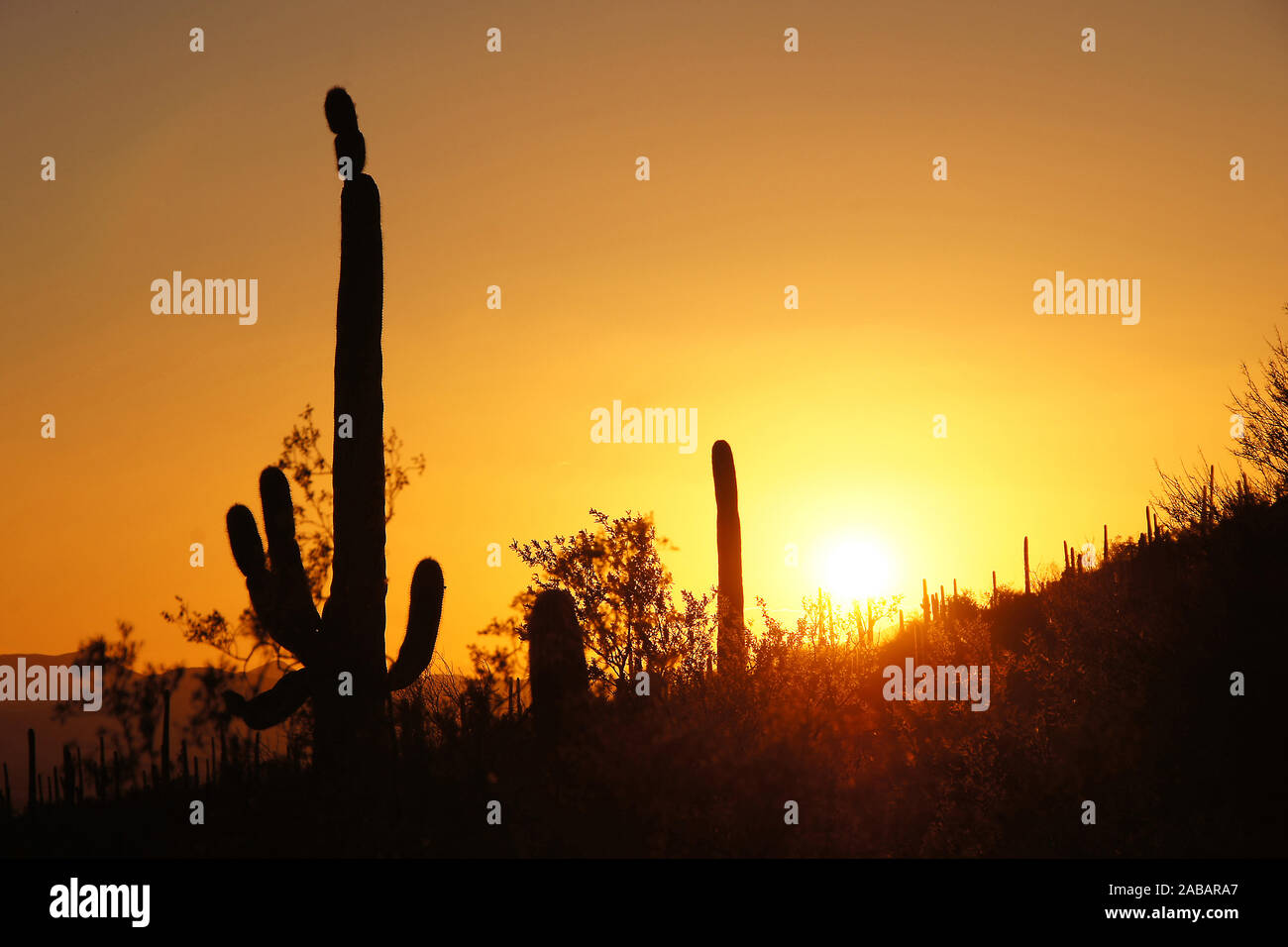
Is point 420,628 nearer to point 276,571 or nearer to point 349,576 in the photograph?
point 349,576

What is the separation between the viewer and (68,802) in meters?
18.0

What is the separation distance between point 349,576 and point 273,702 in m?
1.64

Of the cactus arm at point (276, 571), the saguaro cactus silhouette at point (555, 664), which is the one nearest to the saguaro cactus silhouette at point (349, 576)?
the cactus arm at point (276, 571)

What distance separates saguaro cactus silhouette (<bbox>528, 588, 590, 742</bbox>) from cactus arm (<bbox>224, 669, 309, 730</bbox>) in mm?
2936

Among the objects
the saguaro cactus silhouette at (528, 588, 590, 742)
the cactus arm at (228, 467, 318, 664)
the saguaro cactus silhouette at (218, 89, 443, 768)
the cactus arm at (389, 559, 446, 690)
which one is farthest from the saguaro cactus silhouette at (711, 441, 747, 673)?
the cactus arm at (228, 467, 318, 664)

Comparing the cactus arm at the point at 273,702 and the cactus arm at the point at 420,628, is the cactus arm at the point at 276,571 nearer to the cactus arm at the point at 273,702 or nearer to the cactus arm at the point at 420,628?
the cactus arm at the point at 273,702

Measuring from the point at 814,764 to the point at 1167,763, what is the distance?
4.32 m

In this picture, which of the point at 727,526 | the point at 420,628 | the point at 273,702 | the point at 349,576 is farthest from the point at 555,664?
the point at 727,526

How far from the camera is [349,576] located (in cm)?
1286

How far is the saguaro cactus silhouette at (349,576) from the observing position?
41.7 feet

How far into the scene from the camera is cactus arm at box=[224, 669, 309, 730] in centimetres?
1225

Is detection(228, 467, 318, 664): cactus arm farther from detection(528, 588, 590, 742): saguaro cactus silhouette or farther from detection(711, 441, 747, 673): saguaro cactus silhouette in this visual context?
detection(711, 441, 747, 673): saguaro cactus silhouette
